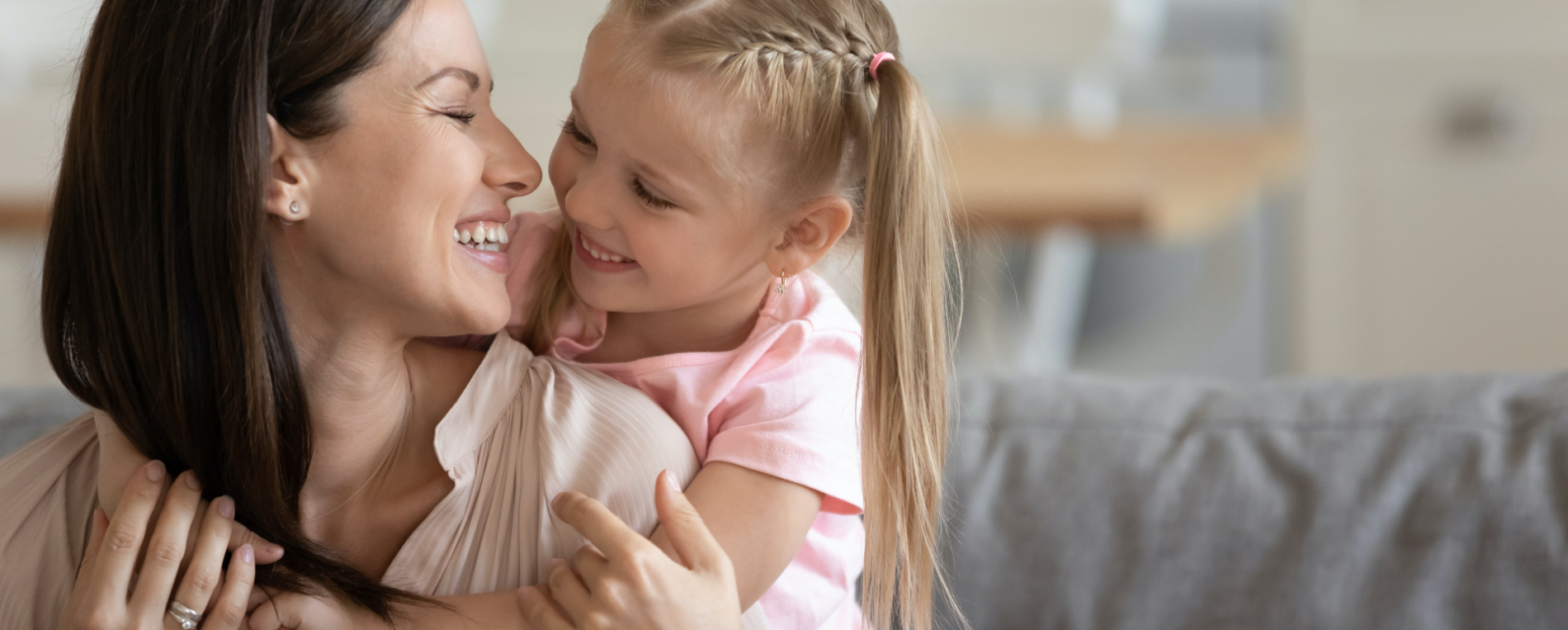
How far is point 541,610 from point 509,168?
335mm

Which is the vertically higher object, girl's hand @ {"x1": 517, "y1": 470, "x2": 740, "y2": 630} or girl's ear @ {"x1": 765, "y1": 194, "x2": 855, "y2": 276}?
girl's ear @ {"x1": 765, "y1": 194, "x2": 855, "y2": 276}

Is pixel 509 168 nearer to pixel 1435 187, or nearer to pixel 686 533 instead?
pixel 686 533

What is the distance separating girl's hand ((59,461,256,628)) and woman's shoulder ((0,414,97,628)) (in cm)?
7

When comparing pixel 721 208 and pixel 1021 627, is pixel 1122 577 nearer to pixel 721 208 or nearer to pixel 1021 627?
pixel 1021 627

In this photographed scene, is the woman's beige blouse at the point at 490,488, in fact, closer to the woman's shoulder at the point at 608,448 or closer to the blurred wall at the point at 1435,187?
the woman's shoulder at the point at 608,448

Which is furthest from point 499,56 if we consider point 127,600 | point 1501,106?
point 127,600

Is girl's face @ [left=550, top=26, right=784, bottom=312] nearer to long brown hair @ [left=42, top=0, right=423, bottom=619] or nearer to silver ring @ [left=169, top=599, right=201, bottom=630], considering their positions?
long brown hair @ [left=42, top=0, right=423, bottom=619]

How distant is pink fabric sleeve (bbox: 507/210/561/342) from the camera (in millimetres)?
1164

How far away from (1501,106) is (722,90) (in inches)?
131

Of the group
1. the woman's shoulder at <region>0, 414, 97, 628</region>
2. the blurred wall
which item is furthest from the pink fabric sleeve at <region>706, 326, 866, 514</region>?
the blurred wall

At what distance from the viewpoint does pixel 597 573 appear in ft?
2.92

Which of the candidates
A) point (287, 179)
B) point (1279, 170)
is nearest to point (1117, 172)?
point (1279, 170)

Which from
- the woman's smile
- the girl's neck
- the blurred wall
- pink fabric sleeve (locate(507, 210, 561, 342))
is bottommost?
the blurred wall

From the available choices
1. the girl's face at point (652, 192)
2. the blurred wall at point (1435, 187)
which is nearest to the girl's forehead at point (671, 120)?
the girl's face at point (652, 192)
